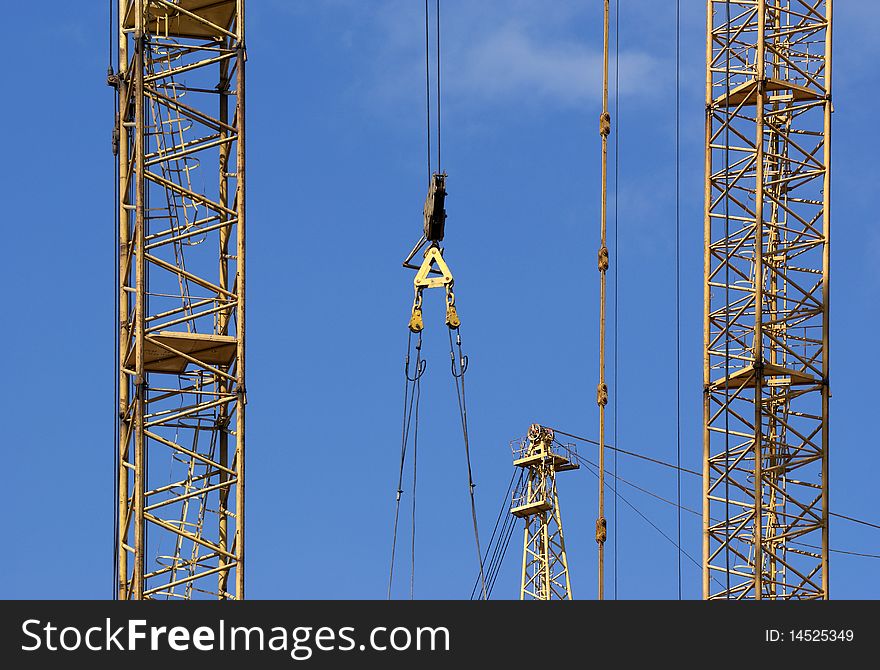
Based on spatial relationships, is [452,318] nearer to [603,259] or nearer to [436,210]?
[436,210]

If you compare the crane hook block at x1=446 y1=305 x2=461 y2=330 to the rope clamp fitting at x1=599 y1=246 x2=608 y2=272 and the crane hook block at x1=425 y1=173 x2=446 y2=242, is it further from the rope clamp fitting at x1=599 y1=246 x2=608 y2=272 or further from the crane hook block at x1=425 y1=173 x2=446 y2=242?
the rope clamp fitting at x1=599 y1=246 x2=608 y2=272

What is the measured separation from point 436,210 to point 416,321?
8.70 feet

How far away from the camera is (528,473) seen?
351 ft

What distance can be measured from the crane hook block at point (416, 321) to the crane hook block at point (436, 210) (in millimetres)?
1683

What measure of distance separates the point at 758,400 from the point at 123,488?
2077cm

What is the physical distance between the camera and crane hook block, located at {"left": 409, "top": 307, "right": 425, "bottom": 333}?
2608 inches

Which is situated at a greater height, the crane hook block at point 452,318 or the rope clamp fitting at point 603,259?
the rope clamp fitting at point 603,259

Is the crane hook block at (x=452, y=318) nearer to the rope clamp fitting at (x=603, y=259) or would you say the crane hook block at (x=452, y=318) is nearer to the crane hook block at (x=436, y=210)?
the crane hook block at (x=436, y=210)

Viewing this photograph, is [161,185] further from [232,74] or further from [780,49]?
[780,49]

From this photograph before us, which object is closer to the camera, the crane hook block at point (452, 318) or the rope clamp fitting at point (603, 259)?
the crane hook block at point (452, 318)

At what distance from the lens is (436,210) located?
6581 cm

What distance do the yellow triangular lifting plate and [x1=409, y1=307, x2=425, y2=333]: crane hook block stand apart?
1.96ft

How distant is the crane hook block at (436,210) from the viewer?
215 feet
